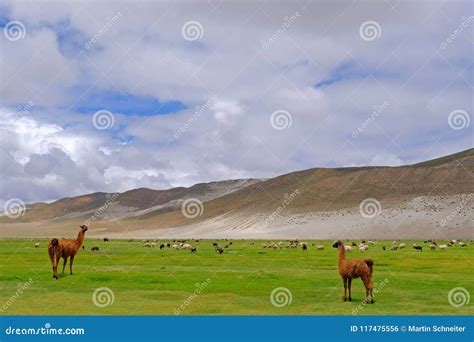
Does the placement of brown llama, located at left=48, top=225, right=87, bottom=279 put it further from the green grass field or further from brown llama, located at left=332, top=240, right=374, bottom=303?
brown llama, located at left=332, top=240, right=374, bottom=303

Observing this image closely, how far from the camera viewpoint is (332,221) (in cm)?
19162

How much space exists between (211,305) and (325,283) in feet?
33.7

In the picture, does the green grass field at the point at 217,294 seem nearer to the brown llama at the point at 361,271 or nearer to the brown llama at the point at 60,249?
the brown llama at the point at 361,271

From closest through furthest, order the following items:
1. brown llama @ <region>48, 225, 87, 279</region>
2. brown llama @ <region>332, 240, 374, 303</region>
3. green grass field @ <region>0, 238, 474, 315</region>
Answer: green grass field @ <region>0, 238, 474, 315</region>, brown llama @ <region>332, 240, 374, 303</region>, brown llama @ <region>48, 225, 87, 279</region>

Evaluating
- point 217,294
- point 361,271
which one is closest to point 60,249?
point 217,294

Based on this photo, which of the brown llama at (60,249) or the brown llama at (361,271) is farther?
the brown llama at (60,249)

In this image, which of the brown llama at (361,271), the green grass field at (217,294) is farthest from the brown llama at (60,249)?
the brown llama at (361,271)

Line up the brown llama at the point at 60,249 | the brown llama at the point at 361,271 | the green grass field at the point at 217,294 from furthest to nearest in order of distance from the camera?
the brown llama at the point at 60,249
the brown llama at the point at 361,271
the green grass field at the point at 217,294

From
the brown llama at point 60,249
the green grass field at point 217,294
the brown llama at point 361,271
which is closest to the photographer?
the green grass field at point 217,294

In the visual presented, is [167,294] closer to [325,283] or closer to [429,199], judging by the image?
[325,283]

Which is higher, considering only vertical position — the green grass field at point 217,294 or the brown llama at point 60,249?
the brown llama at point 60,249

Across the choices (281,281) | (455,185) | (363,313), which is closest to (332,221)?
(455,185)

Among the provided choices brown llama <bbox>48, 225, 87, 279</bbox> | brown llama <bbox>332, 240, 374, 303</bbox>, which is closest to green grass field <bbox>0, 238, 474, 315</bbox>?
brown llama <bbox>332, 240, 374, 303</bbox>

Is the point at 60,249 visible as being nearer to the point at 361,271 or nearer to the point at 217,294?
the point at 217,294
